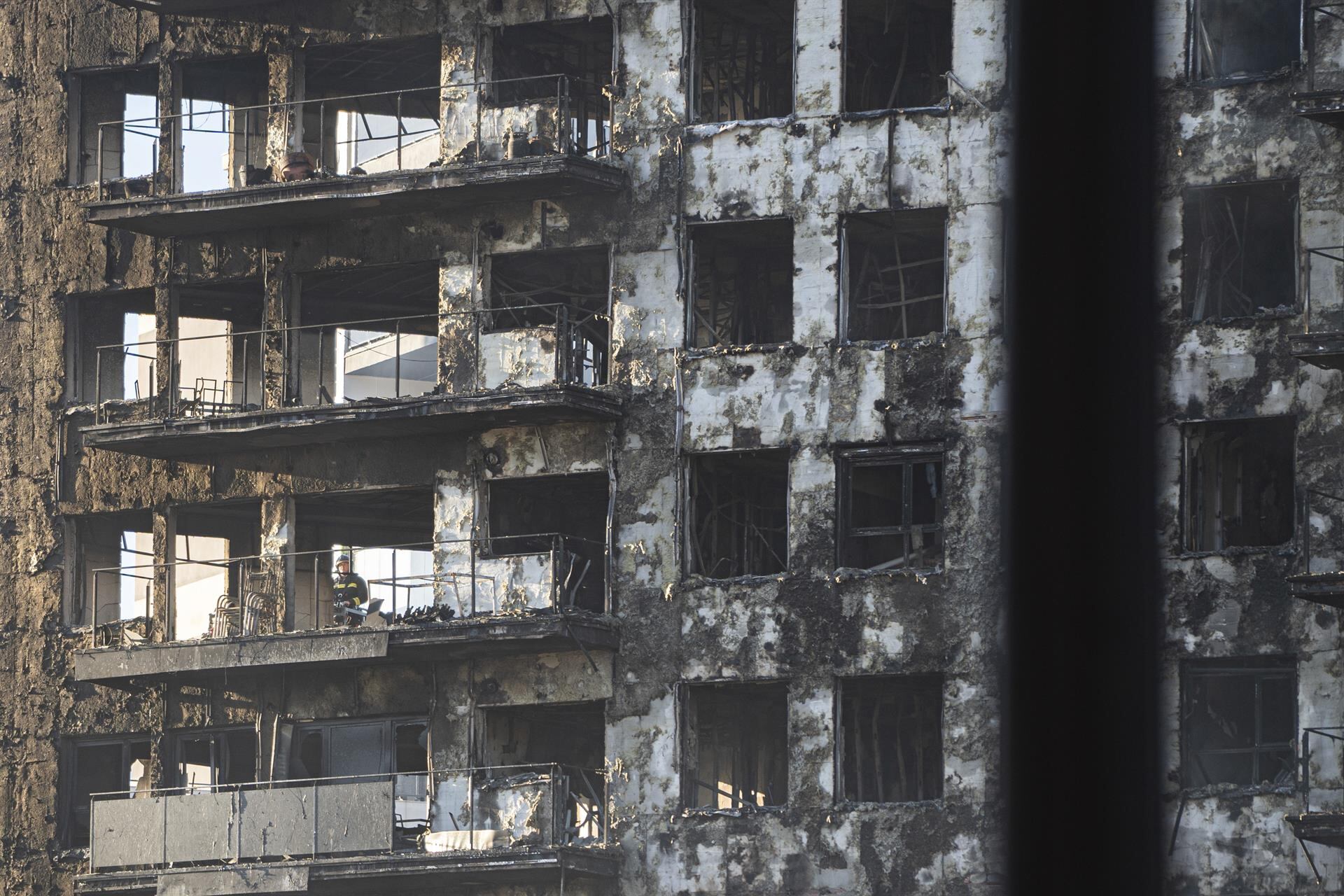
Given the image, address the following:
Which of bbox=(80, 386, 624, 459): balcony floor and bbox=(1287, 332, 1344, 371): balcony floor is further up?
bbox=(1287, 332, 1344, 371): balcony floor

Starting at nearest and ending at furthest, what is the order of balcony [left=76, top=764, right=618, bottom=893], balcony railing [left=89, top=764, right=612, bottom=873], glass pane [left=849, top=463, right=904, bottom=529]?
balcony [left=76, top=764, right=618, bottom=893] < balcony railing [left=89, top=764, right=612, bottom=873] < glass pane [left=849, top=463, right=904, bottom=529]

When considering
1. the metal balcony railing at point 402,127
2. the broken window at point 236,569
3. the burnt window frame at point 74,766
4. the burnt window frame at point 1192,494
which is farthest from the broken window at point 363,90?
the burnt window frame at point 1192,494

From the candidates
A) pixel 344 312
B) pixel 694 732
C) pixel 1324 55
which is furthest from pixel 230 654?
pixel 1324 55

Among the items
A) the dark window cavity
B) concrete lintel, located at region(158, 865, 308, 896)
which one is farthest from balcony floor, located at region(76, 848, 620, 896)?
the dark window cavity

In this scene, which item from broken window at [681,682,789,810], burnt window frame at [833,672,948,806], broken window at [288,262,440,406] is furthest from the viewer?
broken window at [288,262,440,406]

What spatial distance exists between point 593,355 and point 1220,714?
11022 millimetres

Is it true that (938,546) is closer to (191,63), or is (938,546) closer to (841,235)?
(841,235)

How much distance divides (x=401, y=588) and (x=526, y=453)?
9.49ft

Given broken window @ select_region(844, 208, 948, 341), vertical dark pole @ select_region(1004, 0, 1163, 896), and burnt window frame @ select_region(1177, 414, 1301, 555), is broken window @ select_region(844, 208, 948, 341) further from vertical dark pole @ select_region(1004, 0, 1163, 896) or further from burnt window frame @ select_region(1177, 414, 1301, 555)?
burnt window frame @ select_region(1177, 414, 1301, 555)

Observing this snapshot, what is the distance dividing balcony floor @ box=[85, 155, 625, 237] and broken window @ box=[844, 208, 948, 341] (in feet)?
11.7

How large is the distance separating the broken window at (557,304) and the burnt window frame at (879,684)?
5878 mm

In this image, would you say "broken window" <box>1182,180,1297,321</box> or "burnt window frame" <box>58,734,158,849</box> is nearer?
"broken window" <box>1182,180,1297,321</box>

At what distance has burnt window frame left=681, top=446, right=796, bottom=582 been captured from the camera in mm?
38875

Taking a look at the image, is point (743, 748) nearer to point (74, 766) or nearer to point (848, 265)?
point (848, 265)
